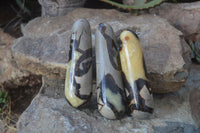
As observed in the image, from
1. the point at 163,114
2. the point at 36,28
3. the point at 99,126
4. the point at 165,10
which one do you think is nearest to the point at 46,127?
the point at 99,126

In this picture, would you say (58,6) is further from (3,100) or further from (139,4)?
(3,100)

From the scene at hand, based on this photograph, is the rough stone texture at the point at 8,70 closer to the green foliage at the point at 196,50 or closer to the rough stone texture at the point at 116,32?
the rough stone texture at the point at 116,32

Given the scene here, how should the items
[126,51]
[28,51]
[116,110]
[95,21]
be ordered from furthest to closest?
[95,21], [28,51], [126,51], [116,110]

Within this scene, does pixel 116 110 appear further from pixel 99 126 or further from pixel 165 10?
pixel 165 10

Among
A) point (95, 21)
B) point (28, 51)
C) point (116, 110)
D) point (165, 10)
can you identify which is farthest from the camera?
point (165, 10)

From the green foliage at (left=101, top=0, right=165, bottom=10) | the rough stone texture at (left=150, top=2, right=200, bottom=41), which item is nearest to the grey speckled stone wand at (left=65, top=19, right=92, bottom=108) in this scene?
the green foliage at (left=101, top=0, right=165, bottom=10)

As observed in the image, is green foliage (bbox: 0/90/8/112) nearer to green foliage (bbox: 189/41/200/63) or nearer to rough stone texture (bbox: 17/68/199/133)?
rough stone texture (bbox: 17/68/199/133)

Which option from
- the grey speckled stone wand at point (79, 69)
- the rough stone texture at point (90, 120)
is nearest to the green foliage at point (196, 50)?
the rough stone texture at point (90, 120)
